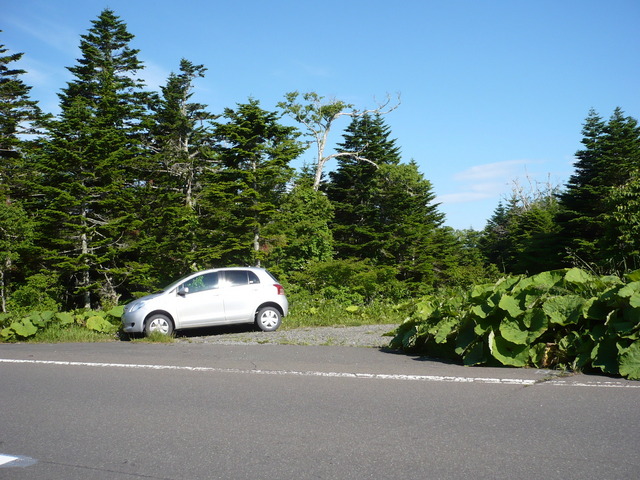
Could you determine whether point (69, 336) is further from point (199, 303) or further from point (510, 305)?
point (510, 305)

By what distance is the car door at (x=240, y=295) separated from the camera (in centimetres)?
1416

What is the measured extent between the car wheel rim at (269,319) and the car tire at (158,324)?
Result: 2.19m

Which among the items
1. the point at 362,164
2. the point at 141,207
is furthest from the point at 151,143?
the point at 362,164

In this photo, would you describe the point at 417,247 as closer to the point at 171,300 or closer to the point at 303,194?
the point at 303,194

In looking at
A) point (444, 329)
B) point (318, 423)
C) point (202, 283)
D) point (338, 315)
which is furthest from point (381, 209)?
point (318, 423)

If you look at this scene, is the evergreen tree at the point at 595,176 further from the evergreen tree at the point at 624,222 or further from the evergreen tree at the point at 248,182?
the evergreen tree at the point at 248,182

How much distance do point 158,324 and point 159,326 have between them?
5 centimetres

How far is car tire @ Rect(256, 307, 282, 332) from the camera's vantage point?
14414mm

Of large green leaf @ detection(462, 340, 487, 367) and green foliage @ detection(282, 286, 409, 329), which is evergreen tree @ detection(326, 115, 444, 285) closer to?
green foliage @ detection(282, 286, 409, 329)

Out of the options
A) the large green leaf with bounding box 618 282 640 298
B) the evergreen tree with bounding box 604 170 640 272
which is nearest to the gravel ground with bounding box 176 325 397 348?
the large green leaf with bounding box 618 282 640 298

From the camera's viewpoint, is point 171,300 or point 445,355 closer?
point 445,355

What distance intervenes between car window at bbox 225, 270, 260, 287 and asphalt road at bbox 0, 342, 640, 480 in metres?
5.79

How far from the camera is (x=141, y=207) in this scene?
39.3 metres

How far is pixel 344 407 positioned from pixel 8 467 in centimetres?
298
